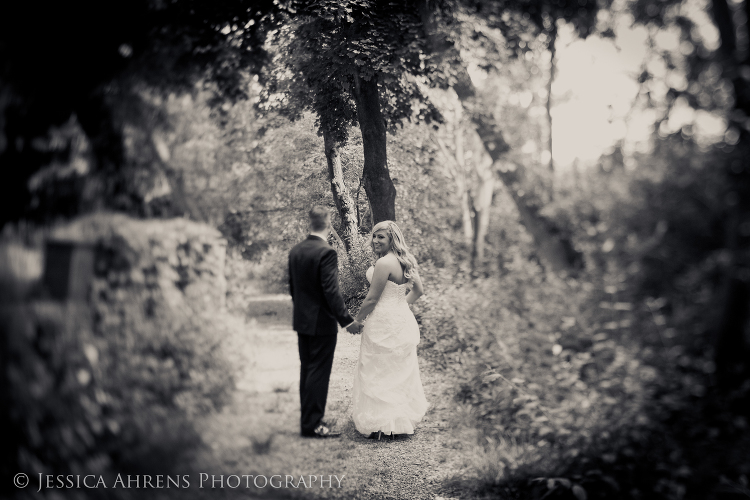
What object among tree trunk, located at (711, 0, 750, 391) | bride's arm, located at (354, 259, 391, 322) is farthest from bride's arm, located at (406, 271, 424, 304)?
tree trunk, located at (711, 0, 750, 391)

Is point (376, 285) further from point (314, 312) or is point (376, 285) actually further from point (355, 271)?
point (314, 312)

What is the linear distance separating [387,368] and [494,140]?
2.50m

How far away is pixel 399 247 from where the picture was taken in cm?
481

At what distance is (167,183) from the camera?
9.98ft

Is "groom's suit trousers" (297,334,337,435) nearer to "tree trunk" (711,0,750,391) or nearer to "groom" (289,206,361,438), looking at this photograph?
"groom" (289,206,361,438)

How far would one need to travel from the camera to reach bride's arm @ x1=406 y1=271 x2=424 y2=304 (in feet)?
16.1

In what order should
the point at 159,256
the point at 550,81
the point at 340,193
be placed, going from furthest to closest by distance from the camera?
the point at 340,193 < the point at 550,81 < the point at 159,256

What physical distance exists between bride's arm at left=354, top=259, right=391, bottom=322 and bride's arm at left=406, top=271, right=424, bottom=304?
0.93ft

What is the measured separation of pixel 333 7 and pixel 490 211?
206 cm

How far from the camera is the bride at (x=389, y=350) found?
481 centimetres
